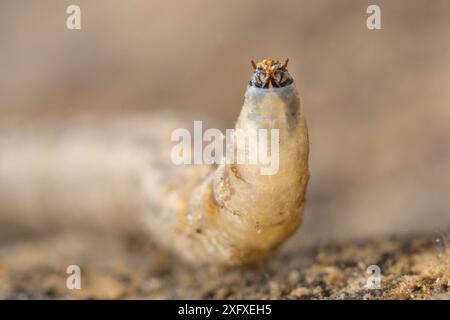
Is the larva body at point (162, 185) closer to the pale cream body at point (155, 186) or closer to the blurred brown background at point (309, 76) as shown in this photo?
the pale cream body at point (155, 186)

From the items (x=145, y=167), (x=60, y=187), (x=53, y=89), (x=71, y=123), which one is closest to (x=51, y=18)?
(x=53, y=89)

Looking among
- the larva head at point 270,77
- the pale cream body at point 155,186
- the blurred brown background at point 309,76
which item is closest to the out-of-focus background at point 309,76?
the blurred brown background at point 309,76

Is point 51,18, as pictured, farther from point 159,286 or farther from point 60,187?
point 159,286

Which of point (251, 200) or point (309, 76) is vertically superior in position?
point (309, 76)

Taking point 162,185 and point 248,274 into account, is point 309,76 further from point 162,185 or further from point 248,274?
point 248,274

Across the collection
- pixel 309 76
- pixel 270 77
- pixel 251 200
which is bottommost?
pixel 251 200

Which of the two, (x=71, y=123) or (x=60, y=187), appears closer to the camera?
(x=60, y=187)

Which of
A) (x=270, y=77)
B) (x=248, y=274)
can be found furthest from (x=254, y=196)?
(x=248, y=274)

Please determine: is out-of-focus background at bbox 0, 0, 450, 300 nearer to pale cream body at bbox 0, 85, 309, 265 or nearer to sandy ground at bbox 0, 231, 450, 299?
sandy ground at bbox 0, 231, 450, 299
